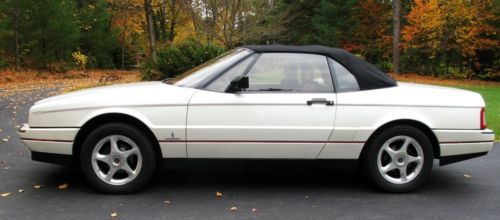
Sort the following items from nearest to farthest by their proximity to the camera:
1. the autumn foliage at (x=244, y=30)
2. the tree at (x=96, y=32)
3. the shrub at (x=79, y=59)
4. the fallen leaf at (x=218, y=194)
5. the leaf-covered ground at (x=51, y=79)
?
1. the fallen leaf at (x=218, y=194)
2. the autumn foliage at (x=244, y=30)
3. the leaf-covered ground at (x=51, y=79)
4. the shrub at (x=79, y=59)
5. the tree at (x=96, y=32)

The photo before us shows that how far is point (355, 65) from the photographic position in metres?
4.87

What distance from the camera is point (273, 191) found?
4883 millimetres

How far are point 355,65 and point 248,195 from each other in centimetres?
168

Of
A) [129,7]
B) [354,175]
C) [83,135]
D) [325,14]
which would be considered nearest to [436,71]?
[325,14]

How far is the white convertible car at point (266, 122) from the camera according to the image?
4566 millimetres

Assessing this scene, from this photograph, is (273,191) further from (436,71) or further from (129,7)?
(129,7)

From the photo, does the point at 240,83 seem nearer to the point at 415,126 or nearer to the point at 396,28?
the point at 415,126

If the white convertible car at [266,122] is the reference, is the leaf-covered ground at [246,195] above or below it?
below

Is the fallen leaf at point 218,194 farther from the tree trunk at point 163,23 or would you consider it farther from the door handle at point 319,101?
the tree trunk at point 163,23

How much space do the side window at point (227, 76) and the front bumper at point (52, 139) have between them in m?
1.36

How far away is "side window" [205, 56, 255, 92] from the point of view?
4.69 m

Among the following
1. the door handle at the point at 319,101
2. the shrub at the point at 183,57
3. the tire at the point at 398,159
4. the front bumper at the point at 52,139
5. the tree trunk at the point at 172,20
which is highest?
the tree trunk at the point at 172,20

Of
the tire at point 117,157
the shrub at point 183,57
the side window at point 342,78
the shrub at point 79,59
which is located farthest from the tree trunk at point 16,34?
the side window at point 342,78

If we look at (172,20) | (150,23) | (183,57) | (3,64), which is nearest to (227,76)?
(183,57)
